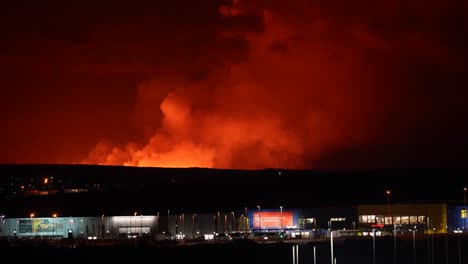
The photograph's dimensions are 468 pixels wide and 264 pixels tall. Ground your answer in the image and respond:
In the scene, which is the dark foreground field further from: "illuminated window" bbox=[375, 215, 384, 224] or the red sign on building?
"illuminated window" bbox=[375, 215, 384, 224]

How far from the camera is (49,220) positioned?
10731 cm

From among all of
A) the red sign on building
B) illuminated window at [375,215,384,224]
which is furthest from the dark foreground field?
illuminated window at [375,215,384,224]

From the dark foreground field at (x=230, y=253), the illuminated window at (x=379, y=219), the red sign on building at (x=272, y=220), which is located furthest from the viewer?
the illuminated window at (x=379, y=219)

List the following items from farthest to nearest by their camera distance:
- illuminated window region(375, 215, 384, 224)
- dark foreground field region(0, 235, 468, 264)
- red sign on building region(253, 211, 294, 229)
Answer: illuminated window region(375, 215, 384, 224), red sign on building region(253, 211, 294, 229), dark foreground field region(0, 235, 468, 264)

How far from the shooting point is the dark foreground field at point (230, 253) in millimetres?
74562

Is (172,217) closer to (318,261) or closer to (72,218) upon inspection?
(72,218)

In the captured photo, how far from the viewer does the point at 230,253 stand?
7856cm

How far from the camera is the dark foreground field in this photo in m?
74.6

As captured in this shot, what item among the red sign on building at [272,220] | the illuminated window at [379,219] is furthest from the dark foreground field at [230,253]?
the illuminated window at [379,219]

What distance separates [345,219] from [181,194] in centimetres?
2215

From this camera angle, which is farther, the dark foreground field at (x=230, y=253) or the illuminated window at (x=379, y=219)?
the illuminated window at (x=379, y=219)

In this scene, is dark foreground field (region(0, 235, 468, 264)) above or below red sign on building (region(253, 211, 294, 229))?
below

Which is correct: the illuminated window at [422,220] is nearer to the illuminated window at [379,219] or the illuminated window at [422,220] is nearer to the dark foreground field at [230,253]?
the illuminated window at [379,219]

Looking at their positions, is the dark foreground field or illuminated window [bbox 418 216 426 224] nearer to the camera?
the dark foreground field
